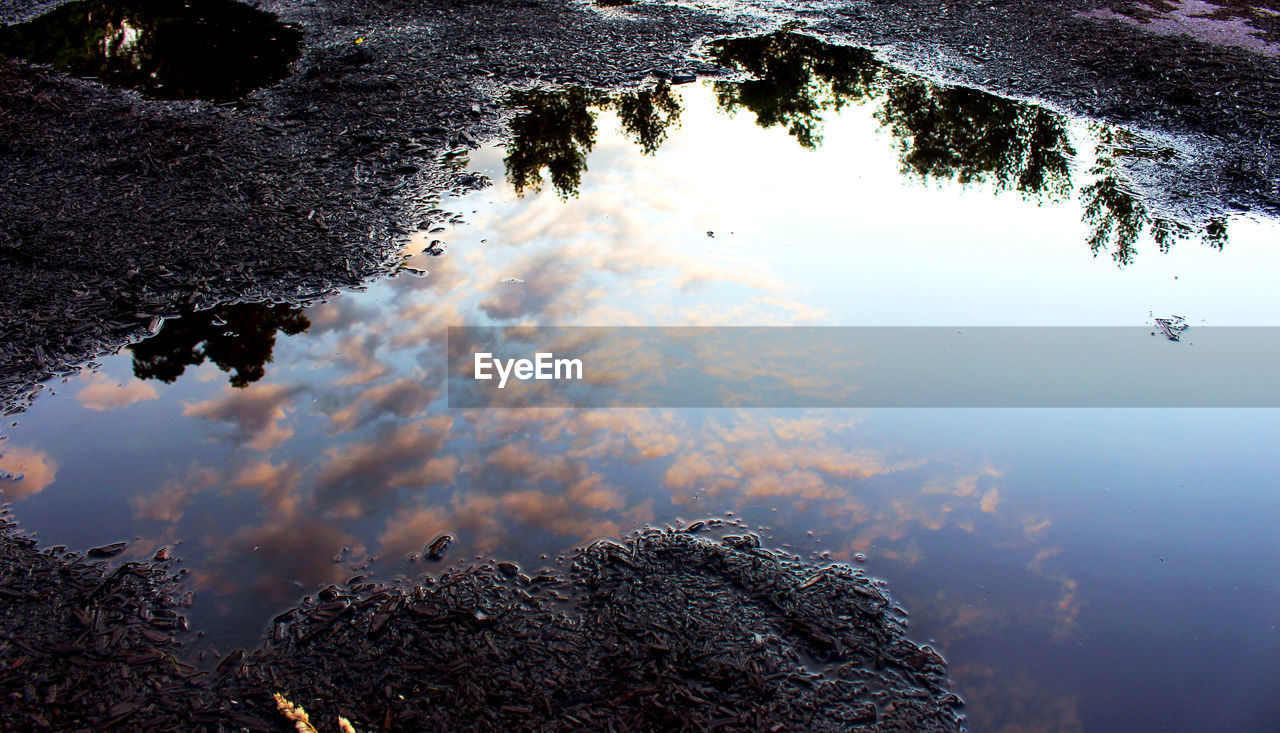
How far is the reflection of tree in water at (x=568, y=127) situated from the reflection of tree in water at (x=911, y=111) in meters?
0.98

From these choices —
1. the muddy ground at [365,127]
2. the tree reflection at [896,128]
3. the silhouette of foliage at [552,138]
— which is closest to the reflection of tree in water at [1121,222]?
the tree reflection at [896,128]

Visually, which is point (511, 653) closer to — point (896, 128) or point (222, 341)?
point (222, 341)

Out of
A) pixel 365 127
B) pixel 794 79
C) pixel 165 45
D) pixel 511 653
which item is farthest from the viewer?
pixel 165 45

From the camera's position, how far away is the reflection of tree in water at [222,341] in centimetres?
500

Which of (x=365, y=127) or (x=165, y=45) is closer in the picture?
(x=365, y=127)

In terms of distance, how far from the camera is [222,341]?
204 inches

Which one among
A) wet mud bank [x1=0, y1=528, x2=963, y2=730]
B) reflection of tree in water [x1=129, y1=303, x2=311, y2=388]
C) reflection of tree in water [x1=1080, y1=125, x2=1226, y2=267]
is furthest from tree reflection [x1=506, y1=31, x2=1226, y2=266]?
wet mud bank [x1=0, y1=528, x2=963, y2=730]

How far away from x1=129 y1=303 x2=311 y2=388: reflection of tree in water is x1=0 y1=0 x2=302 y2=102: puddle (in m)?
4.57

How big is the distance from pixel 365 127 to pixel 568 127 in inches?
86.9

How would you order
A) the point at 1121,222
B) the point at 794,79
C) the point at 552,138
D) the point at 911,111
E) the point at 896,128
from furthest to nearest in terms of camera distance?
the point at 794,79
the point at 911,111
the point at 896,128
the point at 552,138
the point at 1121,222

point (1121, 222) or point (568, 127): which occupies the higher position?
point (568, 127)

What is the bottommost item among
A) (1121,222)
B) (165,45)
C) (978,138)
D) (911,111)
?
(1121,222)

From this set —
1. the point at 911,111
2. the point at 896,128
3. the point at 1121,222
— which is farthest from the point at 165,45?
the point at 1121,222

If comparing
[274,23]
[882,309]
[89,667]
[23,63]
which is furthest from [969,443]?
[23,63]
